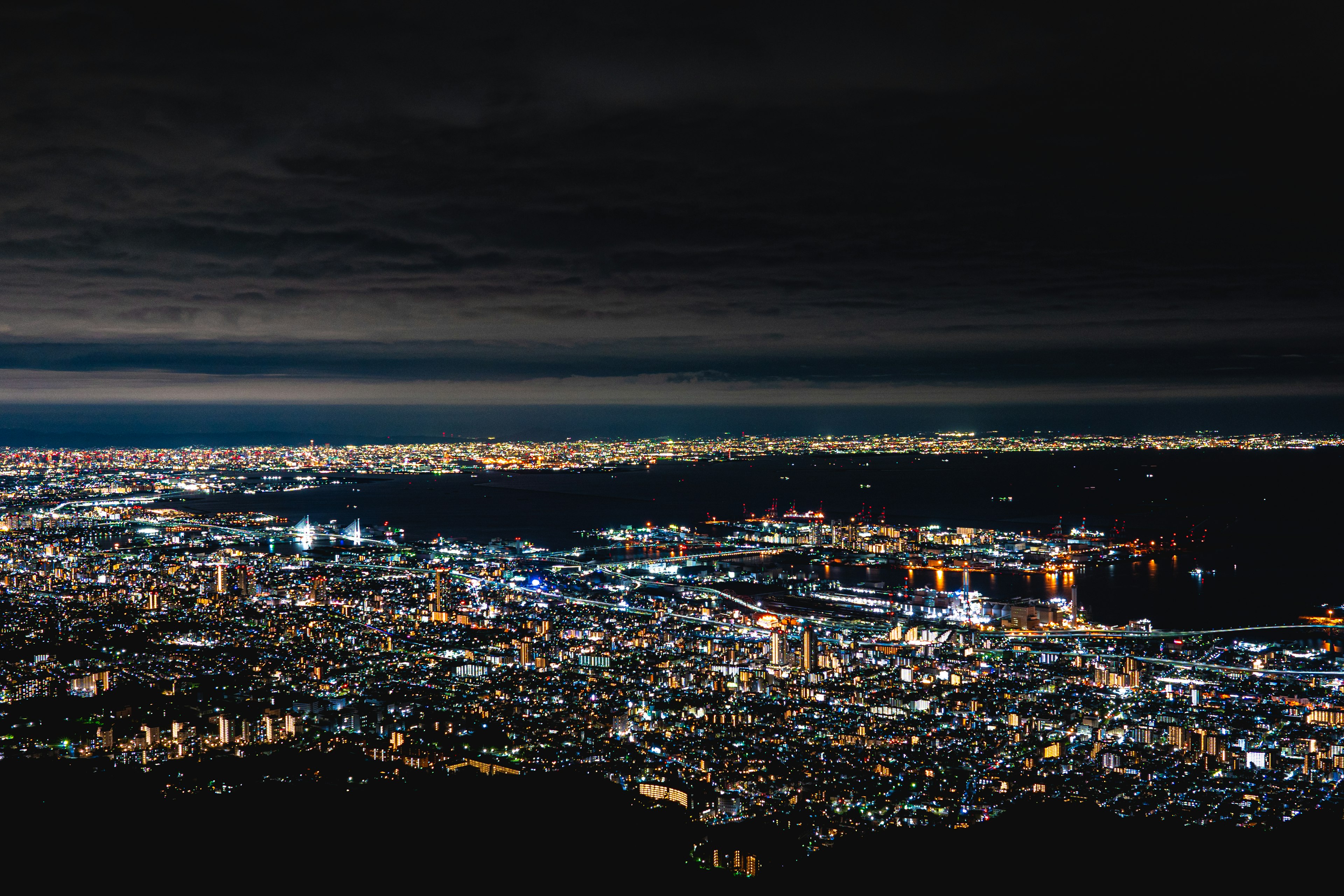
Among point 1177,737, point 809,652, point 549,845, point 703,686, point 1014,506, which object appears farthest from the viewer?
point 1014,506

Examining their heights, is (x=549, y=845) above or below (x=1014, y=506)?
above

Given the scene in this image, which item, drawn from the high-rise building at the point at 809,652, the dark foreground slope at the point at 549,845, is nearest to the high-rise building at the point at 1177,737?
the dark foreground slope at the point at 549,845

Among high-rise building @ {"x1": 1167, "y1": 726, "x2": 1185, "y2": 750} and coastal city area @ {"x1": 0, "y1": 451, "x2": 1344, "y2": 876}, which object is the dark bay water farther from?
high-rise building @ {"x1": 1167, "y1": 726, "x2": 1185, "y2": 750}

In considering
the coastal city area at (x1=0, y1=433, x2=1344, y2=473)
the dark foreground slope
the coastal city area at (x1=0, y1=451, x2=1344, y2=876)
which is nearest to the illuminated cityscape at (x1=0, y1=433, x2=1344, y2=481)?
the coastal city area at (x1=0, y1=433, x2=1344, y2=473)

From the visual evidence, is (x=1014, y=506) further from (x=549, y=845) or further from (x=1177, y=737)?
(x=549, y=845)

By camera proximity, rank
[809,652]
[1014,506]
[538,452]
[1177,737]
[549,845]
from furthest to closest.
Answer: [538,452], [1014,506], [809,652], [1177,737], [549,845]

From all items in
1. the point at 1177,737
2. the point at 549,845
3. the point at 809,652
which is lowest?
the point at 1177,737

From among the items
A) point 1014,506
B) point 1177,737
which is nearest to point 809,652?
point 1177,737
